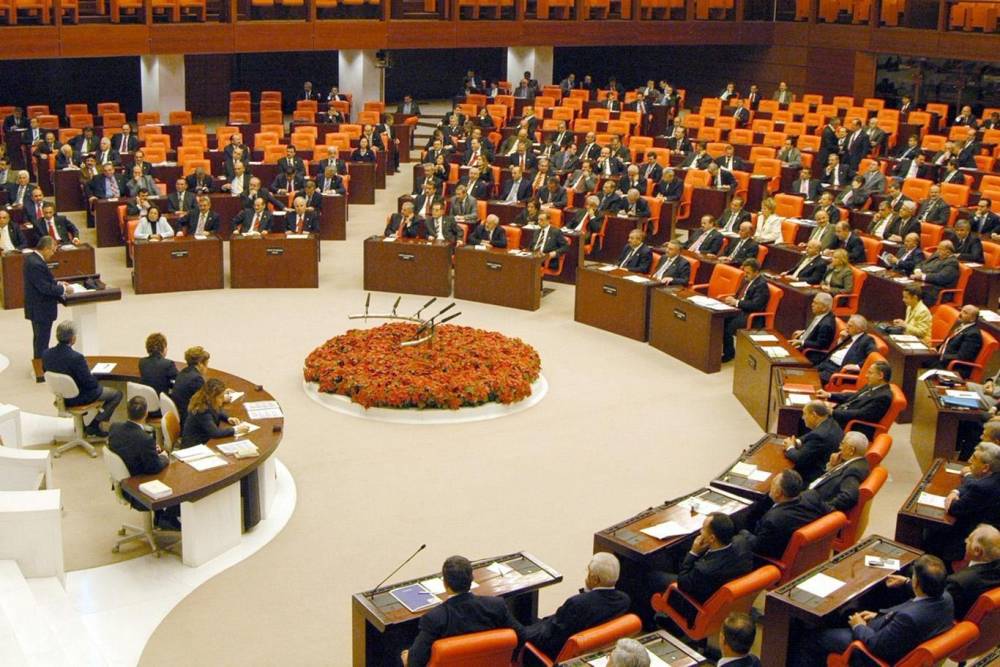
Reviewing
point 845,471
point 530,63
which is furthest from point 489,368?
point 530,63

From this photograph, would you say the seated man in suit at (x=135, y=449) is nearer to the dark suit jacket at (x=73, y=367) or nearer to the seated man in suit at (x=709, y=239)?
the dark suit jacket at (x=73, y=367)

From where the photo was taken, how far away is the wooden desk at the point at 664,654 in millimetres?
5941

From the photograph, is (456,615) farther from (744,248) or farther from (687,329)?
(744,248)

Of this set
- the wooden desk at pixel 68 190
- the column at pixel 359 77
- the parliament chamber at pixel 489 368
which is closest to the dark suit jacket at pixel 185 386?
the parliament chamber at pixel 489 368

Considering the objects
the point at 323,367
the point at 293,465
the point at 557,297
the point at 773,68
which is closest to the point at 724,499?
the point at 293,465

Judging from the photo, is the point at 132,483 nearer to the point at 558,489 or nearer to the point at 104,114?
the point at 558,489

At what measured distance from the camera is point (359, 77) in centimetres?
2608

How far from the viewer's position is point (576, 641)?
6.00m

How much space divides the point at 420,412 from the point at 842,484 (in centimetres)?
434

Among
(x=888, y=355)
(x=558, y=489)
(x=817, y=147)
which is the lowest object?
(x=558, y=489)

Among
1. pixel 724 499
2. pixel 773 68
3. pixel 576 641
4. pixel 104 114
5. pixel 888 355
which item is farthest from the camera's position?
pixel 773 68

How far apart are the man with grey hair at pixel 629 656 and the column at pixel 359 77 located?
21.7m

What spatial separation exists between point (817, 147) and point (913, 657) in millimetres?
16101

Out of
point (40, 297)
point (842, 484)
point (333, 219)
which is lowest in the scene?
point (842, 484)
